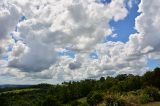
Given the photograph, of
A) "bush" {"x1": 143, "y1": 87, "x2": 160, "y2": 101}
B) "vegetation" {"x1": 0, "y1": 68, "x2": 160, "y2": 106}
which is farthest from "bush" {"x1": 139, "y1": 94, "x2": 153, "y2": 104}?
"bush" {"x1": 143, "y1": 87, "x2": 160, "y2": 101}

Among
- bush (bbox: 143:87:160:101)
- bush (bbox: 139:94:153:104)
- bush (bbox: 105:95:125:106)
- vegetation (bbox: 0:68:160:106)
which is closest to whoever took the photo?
bush (bbox: 105:95:125:106)

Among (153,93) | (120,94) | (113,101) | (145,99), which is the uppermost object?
(120,94)

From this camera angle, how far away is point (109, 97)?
58125 millimetres

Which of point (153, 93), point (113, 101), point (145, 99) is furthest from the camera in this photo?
point (153, 93)

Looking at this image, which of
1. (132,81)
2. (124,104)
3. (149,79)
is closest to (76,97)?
(132,81)

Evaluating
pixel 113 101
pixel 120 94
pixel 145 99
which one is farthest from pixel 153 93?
pixel 113 101

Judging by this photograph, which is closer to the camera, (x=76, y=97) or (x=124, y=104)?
(x=124, y=104)

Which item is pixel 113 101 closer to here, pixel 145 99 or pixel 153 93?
pixel 145 99

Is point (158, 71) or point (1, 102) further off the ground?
point (158, 71)

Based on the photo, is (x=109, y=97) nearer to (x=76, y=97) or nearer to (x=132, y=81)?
(x=132, y=81)

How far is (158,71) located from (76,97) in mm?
72712

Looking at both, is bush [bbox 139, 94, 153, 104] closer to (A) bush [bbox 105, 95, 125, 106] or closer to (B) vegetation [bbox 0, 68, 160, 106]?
(B) vegetation [bbox 0, 68, 160, 106]

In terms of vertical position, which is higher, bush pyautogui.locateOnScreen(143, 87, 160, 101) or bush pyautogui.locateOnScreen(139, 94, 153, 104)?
bush pyautogui.locateOnScreen(143, 87, 160, 101)

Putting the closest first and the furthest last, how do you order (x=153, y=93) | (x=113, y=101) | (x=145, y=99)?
(x=113, y=101) → (x=145, y=99) → (x=153, y=93)
